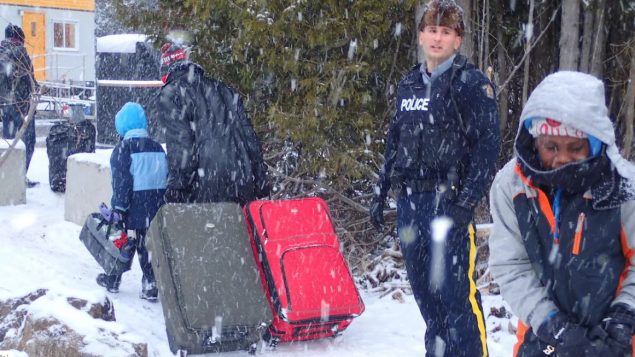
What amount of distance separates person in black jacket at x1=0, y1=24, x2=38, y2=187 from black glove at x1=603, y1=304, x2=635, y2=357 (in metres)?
8.49

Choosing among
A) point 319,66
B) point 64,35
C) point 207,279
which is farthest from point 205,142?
point 64,35

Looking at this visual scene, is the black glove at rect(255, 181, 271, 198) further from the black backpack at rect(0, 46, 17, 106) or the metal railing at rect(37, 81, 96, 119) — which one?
the metal railing at rect(37, 81, 96, 119)

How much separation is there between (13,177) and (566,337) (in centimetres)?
787

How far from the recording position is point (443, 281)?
431cm

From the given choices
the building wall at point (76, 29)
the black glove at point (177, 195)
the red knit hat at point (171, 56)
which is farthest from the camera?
the building wall at point (76, 29)

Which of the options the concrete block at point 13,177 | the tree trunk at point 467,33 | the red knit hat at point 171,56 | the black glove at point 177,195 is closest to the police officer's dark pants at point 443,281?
the black glove at point 177,195

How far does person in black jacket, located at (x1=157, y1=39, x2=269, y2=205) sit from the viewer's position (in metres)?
5.67

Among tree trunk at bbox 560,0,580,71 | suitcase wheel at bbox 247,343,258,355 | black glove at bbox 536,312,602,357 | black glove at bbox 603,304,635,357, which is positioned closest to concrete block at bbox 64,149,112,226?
suitcase wheel at bbox 247,343,258,355

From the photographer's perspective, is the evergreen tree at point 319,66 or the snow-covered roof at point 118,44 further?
the snow-covered roof at point 118,44

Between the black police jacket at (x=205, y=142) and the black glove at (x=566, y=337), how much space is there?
3311mm

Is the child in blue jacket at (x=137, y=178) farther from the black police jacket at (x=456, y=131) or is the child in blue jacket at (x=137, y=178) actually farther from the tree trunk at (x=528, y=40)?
the tree trunk at (x=528, y=40)

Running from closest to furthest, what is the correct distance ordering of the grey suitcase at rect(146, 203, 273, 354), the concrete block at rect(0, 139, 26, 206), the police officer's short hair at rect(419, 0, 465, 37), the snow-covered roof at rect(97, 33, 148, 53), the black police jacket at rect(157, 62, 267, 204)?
the police officer's short hair at rect(419, 0, 465, 37) → the grey suitcase at rect(146, 203, 273, 354) → the black police jacket at rect(157, 62, 267, 204) → the concrete block at rect(0, 139, 26, 206) → the snow-covered roof at rect(97, 33, 148, 53)

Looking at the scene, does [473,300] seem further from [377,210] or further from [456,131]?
[456,131]

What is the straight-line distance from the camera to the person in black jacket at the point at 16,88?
9.98 meters
